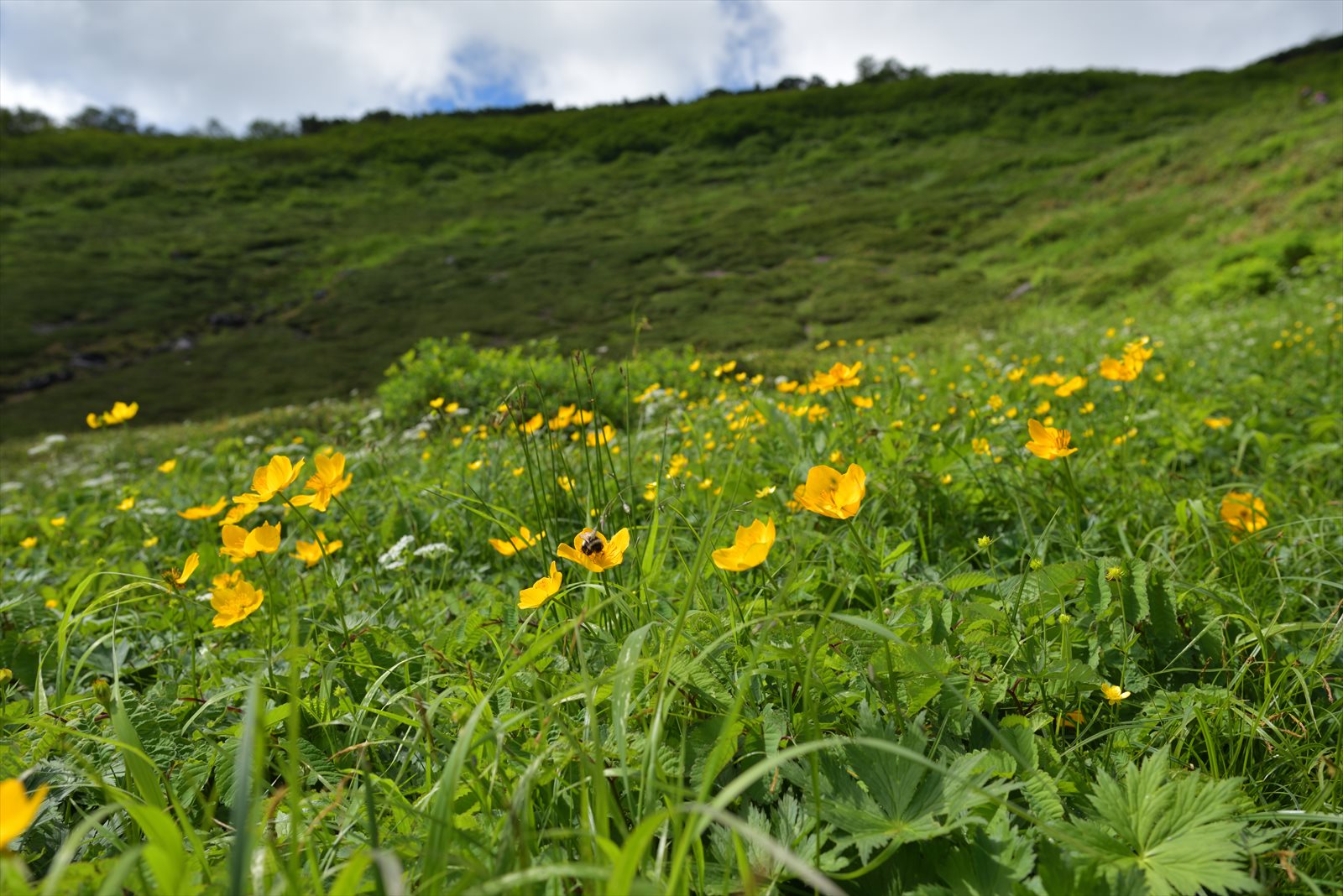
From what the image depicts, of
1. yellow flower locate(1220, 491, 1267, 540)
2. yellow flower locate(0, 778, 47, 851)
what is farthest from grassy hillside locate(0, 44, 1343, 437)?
yellow flower locate(1220, 491, 1267, 540)

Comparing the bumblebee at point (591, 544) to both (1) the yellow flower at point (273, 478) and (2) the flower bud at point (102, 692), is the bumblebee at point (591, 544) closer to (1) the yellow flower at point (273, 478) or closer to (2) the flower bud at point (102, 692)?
(1) the yellow flower at point (273, 478)

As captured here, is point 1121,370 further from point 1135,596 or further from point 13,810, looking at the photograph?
point 13,810

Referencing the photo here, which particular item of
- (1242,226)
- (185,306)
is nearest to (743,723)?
(1242,226)

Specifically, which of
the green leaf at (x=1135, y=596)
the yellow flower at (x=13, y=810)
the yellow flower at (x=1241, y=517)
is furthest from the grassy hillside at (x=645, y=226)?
the yellow flower at (x=1241, y=517)

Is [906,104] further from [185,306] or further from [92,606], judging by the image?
[92,606]

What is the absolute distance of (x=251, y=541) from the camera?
4.05 ft

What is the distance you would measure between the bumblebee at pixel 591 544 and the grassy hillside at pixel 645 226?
57 cm

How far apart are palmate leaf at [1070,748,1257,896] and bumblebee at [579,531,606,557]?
0.71 m

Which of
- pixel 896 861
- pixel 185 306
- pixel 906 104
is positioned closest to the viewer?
pixel 896 861

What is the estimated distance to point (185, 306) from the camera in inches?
958

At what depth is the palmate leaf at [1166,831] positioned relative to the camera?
765 mm

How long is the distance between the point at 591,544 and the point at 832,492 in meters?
0.38

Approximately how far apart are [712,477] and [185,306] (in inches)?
1115

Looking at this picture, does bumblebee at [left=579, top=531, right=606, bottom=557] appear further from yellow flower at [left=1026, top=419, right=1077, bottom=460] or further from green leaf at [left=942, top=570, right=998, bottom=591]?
yellow flower at [left=1026, top=419, right=1077, bottom=460]
